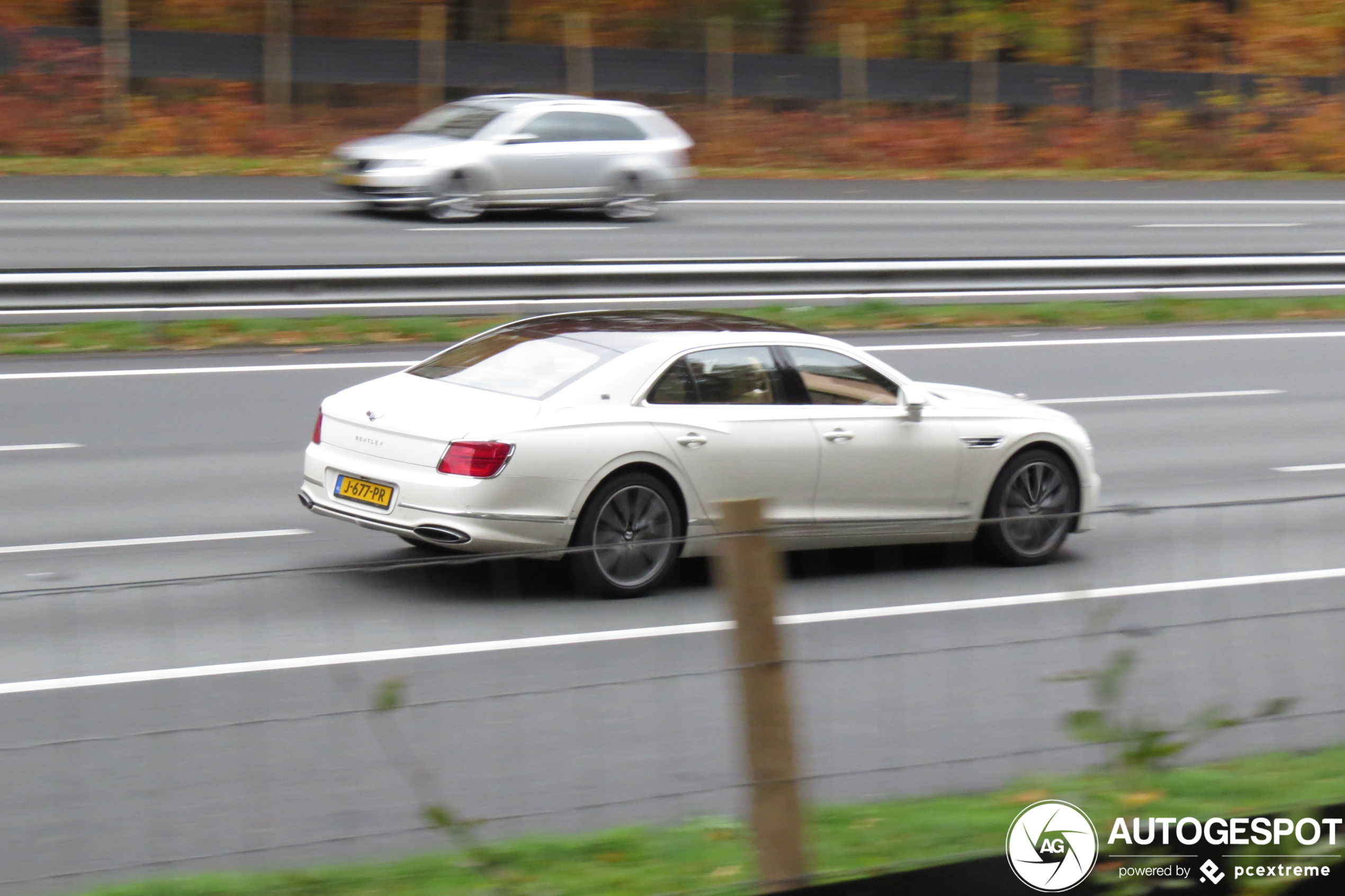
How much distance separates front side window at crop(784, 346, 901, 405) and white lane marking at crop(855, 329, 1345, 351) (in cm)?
596

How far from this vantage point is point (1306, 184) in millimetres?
32688

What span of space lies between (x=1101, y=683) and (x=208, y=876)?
2.36 meters

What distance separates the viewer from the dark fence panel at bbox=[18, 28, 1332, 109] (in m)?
30.6

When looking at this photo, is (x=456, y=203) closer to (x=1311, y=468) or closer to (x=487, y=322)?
(x=487, y=322)

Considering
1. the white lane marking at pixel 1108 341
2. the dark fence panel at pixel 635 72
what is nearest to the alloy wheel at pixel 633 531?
the white lane marking at pixel 1108 341

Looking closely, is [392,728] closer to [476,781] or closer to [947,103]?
[476,781]

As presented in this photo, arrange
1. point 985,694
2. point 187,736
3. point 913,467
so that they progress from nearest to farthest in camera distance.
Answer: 1. point 187,736
2. point 985,694
3. point 913,467

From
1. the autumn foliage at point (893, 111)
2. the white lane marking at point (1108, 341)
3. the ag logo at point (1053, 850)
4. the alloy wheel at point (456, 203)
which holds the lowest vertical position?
the ag logo at point (1053, 850)

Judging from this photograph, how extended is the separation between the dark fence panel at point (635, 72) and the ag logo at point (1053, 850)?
28115 mm

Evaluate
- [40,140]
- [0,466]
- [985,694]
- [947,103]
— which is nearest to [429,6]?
[40,140]

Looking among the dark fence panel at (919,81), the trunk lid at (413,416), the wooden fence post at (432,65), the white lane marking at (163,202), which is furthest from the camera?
the dark fence panel at (919,81)

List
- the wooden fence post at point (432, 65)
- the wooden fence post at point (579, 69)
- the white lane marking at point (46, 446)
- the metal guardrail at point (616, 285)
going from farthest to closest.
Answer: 1. the wooden fence post at point (579, 69)
2. the wooden fence post at point (432, 65)
3. the metal guardrail at point (616, 285)
4. the white lane marking at point (46, 446)

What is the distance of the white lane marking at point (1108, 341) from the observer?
54.6ft

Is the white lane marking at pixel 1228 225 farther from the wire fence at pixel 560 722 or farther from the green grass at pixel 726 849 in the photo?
the green grass at pixel 726 849
